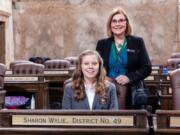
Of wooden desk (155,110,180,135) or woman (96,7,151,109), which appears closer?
wooden desk (155,110,180,135)

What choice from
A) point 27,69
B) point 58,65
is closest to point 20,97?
point 27,69

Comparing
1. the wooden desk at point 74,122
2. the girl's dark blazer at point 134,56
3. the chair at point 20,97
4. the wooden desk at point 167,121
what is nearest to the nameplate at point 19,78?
the chair at point 20,97

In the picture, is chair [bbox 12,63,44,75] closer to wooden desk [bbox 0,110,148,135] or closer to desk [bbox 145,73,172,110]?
desk [bbox 145,73,172,110]

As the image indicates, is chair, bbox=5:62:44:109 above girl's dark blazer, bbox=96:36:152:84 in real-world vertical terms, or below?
below

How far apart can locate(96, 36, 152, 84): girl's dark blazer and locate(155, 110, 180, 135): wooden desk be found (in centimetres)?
124

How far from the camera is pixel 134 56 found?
154 inches

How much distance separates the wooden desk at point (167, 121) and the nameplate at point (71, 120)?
0.52 feet

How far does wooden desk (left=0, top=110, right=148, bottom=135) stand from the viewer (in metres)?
2.68

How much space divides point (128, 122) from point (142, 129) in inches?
3.7

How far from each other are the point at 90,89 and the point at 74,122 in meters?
0.72

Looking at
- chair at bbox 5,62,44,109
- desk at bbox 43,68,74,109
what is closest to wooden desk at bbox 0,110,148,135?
chair at bbox 5,62,44,109

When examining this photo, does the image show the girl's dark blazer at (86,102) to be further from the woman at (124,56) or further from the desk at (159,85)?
the desk at (159,85)

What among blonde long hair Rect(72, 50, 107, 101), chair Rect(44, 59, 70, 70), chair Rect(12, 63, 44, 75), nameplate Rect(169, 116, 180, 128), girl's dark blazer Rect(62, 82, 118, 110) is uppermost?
chair Rect(44, 59, 70, 70)

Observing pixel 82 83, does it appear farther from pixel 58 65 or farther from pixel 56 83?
pixel 58 65
